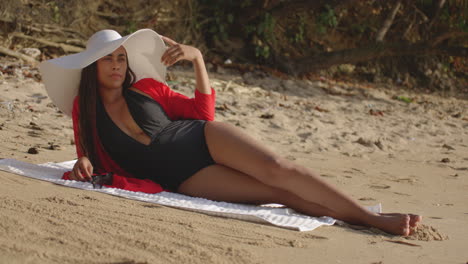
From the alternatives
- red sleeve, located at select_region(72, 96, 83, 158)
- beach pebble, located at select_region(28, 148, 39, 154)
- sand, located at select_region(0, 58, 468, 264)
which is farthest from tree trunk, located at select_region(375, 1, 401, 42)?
red sleeve, located at select_region(72, 96, 83, 158)

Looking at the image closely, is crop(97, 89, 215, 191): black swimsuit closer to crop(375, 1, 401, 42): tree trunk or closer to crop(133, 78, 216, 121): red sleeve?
crop(133, 78, 216, 121): red sleeve

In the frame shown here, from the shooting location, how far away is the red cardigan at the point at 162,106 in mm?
3348

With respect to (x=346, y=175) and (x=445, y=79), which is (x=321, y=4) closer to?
(x=445, y=79)

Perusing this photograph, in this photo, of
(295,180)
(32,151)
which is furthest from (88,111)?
(295,180)

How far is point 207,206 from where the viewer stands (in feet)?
10.1

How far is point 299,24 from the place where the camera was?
1015 centimetres

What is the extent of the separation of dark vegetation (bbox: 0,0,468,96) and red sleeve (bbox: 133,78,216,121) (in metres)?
4.44

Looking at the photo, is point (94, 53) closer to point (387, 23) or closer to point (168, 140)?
point (168, 140)

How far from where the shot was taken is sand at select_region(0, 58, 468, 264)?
2.36m

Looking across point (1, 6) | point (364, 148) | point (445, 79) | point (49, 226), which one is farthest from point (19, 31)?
point (445, 79)

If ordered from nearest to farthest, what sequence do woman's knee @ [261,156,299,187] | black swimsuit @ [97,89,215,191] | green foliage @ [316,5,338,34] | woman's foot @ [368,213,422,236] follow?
1. woman's foot @ [368,213,422,236]
2. woman's knee @ [261,156,299,187]
3. black swimsuit @ [97,89,215,191]
4. green foliage @ [316,5,338,34]

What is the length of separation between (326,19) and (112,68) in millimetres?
7083

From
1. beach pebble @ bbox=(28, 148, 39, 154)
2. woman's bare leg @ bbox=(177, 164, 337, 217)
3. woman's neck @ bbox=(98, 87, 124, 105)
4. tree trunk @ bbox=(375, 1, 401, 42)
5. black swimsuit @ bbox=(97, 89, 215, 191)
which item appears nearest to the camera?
woman's bare leg @ bbox=(177, 164, 337, 217)

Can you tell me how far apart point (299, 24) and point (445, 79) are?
9.74ft
